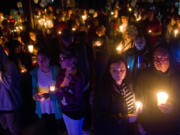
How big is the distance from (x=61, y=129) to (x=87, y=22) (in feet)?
22.5

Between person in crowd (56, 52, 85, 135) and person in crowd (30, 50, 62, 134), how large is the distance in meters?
0.26

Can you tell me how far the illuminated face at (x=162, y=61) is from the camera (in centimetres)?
236

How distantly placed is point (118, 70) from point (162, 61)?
2.07 ft

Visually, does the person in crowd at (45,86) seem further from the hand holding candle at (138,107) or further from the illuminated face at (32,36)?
the illuminated face at (32,36)

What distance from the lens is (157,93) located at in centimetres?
231

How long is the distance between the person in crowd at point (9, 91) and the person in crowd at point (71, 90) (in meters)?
0.84

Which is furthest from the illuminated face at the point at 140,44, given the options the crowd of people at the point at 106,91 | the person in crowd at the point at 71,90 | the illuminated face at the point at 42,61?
the illuminated face at the point at 42,61

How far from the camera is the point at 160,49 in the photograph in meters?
2.46

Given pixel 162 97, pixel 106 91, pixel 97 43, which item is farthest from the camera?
pixel 97 43

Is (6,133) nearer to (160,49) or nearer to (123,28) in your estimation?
(160,49)

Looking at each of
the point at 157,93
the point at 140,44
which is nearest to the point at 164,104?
the point at 157,93

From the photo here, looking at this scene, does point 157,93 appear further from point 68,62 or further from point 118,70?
point 68,62

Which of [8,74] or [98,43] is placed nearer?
[8,74]

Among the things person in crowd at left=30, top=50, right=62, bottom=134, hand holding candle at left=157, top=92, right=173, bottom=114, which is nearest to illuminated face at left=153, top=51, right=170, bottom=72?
hand holding candle at left=157, top=92, right=173, bottom=114
